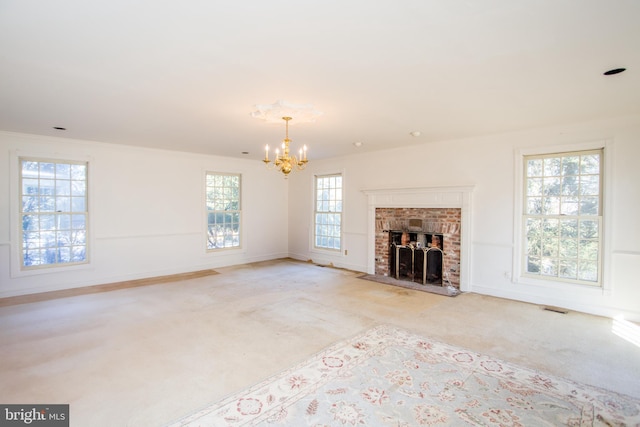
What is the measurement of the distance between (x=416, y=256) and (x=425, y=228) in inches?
22.2

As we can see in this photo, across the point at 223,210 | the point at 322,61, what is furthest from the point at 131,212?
the point at 322,61

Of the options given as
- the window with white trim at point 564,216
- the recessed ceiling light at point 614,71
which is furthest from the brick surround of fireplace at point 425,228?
the recessed ceiling light at point 614,71

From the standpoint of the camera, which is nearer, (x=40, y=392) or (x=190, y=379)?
(x=40, y=392)

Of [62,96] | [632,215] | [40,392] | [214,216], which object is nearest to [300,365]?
[40,392]

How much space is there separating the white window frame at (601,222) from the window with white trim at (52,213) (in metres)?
7.28

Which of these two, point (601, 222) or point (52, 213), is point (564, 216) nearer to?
point (601, 222)

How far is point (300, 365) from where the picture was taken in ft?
9.67

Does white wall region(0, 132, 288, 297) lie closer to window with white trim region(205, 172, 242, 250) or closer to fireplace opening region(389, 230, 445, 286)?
window with white trim region(205, 172, 242, 250)

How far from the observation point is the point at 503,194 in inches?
203

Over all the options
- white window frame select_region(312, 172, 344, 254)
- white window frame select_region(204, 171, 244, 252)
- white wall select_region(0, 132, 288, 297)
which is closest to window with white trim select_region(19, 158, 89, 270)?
white wall select_region(0, 132, 288, 297)

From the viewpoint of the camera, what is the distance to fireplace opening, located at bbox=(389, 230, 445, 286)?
5.96 m

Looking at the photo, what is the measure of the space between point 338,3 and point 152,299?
480 centimetres

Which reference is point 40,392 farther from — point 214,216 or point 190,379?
point 214,216

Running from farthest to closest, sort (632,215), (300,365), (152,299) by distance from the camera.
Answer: (152,299), (632,215), (300,365)
